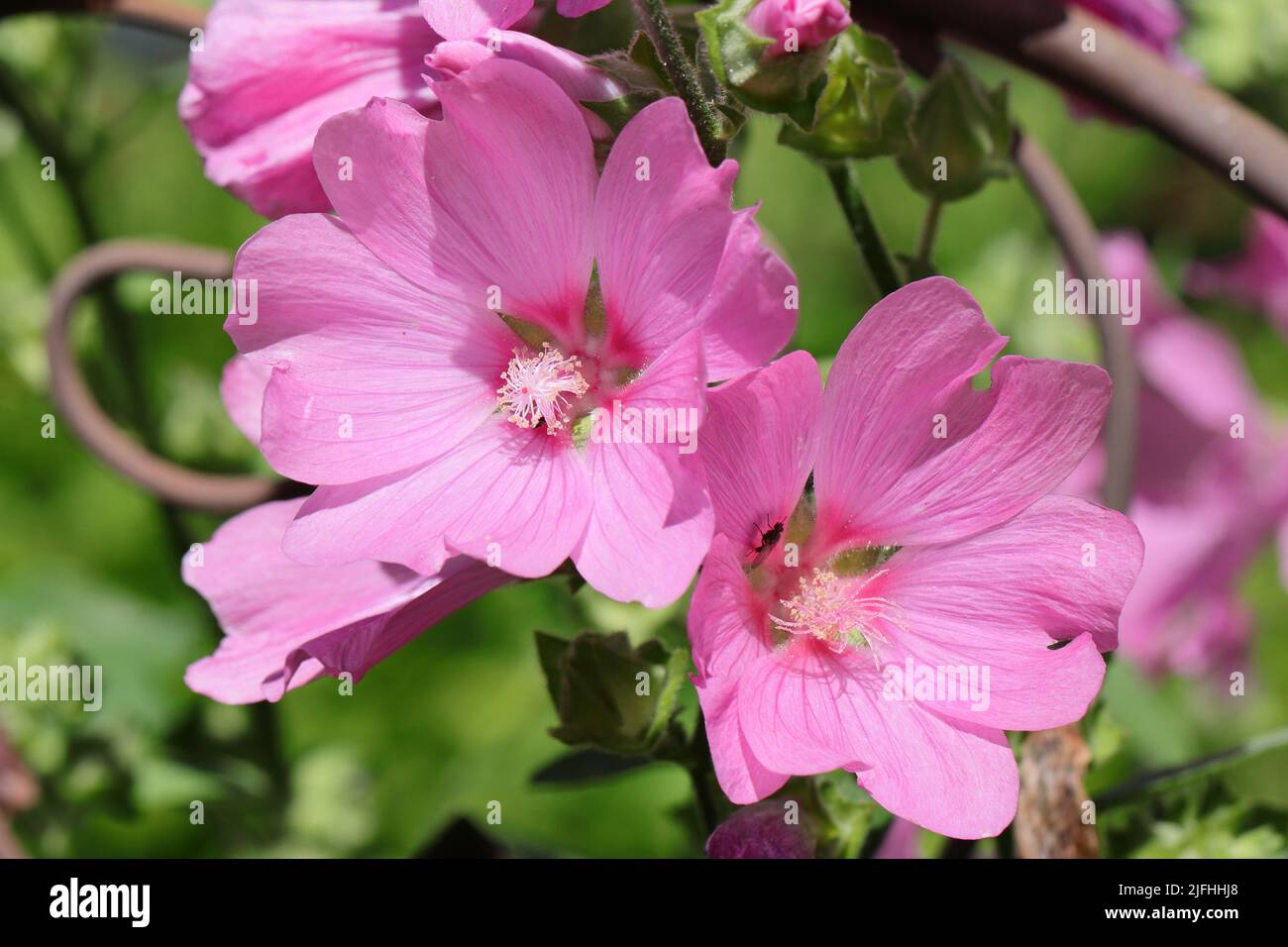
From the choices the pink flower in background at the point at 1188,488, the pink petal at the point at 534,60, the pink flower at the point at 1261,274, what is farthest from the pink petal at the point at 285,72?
the pink flower at the point at 1261,274

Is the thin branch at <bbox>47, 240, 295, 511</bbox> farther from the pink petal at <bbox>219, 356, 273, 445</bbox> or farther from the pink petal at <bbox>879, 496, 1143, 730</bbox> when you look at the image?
the pink petal at <bbox>879, 496, 1143, 730</bbox>

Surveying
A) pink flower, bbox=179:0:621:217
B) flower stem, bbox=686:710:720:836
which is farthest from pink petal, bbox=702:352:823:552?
pink flower, bbox=179:0:621:217

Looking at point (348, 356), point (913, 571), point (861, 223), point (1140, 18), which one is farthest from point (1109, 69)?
point (348, 356)

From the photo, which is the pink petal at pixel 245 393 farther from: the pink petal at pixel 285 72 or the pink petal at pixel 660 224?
the pink petal at pixel 660 224

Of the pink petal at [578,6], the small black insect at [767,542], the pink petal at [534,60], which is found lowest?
the small black insect at [767,542]

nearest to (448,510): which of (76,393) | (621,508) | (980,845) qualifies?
(621,508)

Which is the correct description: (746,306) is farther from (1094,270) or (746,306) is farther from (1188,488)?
(1188,488)
